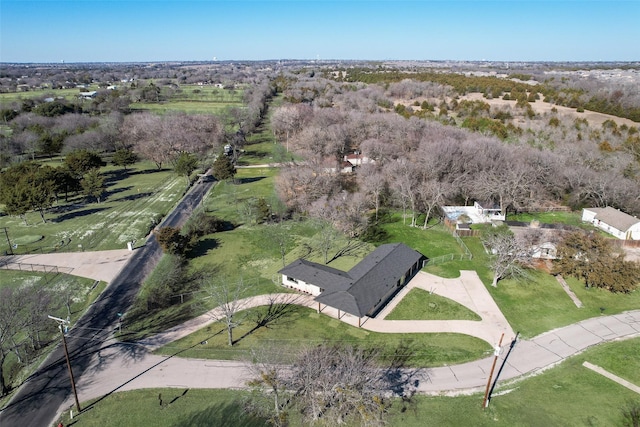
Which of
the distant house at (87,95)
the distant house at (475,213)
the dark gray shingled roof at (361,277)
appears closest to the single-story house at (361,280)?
the dark gray shingled roof at (361,277)

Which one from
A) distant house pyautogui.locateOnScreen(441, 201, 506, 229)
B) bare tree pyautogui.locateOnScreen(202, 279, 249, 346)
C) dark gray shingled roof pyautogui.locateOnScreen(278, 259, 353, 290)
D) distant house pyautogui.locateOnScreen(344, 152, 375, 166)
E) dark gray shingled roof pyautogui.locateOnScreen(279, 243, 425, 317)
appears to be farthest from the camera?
distant house pyautogui.locateOnScreen(344, 152, 375, 166)

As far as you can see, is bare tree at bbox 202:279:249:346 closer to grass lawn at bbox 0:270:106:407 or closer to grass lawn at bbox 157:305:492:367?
grass lawn at bbox 157:305:492:367

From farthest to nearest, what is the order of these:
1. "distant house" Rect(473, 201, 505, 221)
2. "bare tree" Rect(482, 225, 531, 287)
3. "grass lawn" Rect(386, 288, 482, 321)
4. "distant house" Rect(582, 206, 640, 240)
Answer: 1. "distant house" Rect(473, 201, 505, 221)
2. "distant house" Rect(582, 206, 640, 240)
3. "bare tree" Rect(482, 225, 531, 287)
4. "grass lawn" Rect(386, 288, 482, 321)

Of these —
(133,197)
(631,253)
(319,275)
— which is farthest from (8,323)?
(631,253)

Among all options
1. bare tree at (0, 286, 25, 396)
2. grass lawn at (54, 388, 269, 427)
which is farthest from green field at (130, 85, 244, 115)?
grass lawn at (54, 388, 269, 427)

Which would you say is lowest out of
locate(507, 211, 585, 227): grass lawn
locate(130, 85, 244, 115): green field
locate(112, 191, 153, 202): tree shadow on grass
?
locate(507, 211, 585, 227): grass lawn

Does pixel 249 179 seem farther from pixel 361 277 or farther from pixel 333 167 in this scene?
pixel 361 277
